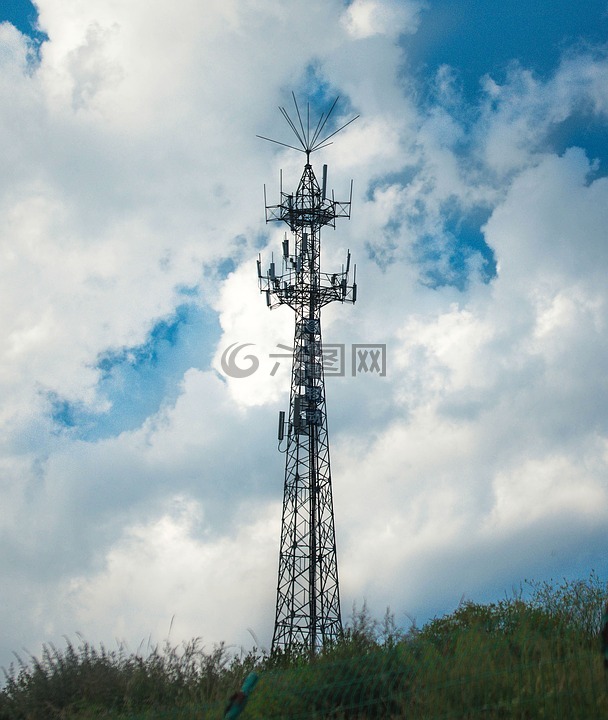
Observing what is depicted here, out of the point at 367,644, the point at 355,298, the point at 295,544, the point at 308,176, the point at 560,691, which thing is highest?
the point at 308,176

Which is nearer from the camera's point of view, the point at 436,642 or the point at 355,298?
the point at 436,642

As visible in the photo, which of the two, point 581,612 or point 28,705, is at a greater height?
point 581,612

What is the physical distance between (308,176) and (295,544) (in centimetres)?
1206

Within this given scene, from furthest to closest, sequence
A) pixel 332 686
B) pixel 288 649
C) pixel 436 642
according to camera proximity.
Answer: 1. pixel 288 649
2. pixel 436 642
3. pixel 332 686

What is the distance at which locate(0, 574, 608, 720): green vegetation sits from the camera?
399 inches

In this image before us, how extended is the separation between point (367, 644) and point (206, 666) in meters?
2.71

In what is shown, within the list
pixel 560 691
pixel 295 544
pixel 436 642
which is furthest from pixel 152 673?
pixel 295 544

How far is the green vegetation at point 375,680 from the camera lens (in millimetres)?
10125

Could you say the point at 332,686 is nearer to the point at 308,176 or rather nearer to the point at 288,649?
the point at 288,649

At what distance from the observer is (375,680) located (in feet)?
37.9

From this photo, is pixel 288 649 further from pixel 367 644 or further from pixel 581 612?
pixel 581 612

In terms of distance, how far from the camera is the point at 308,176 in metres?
28.0

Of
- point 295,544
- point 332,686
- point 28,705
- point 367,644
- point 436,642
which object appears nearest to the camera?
point 332,686

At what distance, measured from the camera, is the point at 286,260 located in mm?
27141
